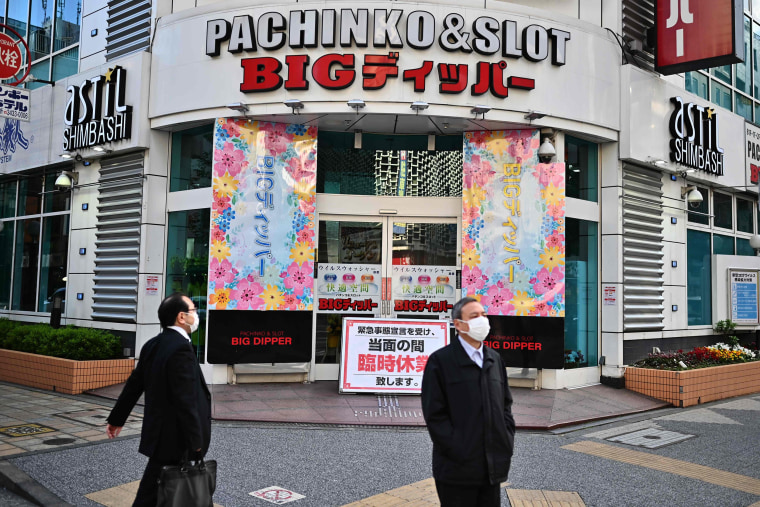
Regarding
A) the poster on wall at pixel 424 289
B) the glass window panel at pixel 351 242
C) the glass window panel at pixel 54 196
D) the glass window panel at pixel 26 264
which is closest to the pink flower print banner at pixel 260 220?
the glass window panel at pixel 351 242

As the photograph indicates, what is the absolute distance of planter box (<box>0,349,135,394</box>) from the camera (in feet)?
33.7

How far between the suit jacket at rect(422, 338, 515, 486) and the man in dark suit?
1.52 metres

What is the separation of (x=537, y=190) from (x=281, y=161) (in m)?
4.56

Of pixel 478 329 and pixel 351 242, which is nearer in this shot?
pixel 478 329

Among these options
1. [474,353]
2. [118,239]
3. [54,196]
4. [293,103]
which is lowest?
[474,353]

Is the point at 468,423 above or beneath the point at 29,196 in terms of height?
beneath

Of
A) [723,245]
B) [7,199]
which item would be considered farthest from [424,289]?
[7,199]

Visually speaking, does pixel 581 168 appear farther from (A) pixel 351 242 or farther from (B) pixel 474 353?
(B) pixel 474 353

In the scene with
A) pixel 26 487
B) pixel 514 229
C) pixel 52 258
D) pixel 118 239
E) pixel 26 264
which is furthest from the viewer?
pixel 26 264

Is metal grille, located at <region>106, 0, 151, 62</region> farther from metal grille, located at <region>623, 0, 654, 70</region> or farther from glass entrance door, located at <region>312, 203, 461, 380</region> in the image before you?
metal grille, located at <region>623, 0, 654, 70</region>

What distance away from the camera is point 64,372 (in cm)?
1033

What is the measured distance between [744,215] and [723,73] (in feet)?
11.7

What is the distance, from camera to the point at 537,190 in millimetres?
11031

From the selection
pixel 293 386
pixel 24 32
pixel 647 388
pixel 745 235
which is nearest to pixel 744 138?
pixel 745 235
